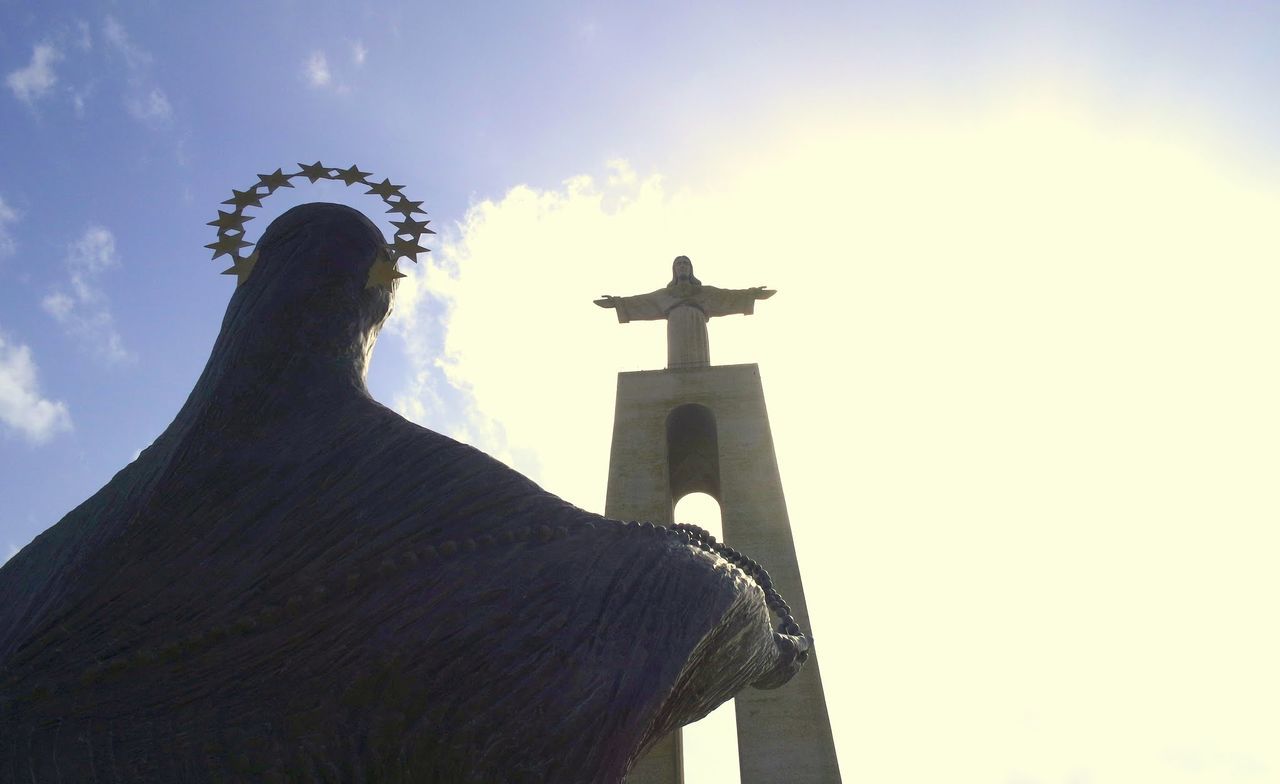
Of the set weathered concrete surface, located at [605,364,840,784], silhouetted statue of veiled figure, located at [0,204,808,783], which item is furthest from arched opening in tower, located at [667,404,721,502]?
silhouetted statue of veiled figure, located at [0,204,808,783]

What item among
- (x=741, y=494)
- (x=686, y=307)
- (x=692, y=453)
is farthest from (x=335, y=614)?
(x=686, y=307)

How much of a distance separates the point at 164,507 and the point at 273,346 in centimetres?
64

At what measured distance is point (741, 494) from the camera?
978 centimetres

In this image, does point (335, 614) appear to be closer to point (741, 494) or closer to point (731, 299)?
point (741, 494)

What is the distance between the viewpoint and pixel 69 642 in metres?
2.03

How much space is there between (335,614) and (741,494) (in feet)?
25.8

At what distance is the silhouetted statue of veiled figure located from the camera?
196cm

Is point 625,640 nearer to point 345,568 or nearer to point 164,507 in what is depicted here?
point 345,568

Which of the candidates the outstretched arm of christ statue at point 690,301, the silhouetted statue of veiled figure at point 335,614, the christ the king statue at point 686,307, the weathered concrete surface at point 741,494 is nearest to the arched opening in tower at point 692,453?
the weathered concrete surface at point 741,494

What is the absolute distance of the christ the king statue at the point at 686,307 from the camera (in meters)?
11.7

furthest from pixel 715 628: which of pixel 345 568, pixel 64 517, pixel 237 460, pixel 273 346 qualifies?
pixel 64 517

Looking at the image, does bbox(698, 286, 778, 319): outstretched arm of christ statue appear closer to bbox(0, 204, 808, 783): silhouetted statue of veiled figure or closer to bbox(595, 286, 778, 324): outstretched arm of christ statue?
bbox(595, 286, 778, 324): outstretched arm of christ statue

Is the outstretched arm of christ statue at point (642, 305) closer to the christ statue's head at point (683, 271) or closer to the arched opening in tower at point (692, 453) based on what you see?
the christ statue's head at point (683, 271)

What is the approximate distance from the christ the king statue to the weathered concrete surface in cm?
45
